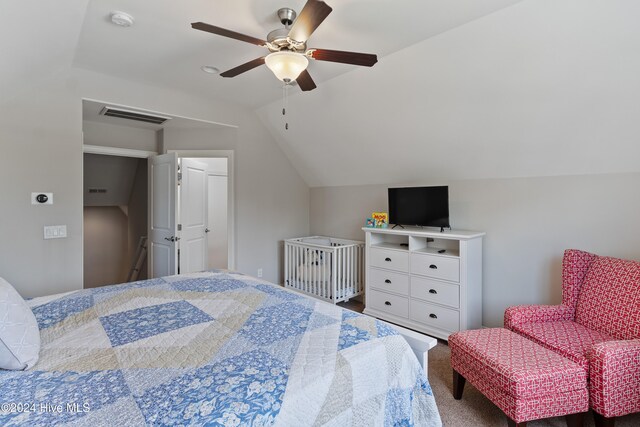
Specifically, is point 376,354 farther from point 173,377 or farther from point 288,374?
point 173,377

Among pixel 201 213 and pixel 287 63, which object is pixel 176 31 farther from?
pixel 201 213

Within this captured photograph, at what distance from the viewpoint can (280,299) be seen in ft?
Answer: 6.44

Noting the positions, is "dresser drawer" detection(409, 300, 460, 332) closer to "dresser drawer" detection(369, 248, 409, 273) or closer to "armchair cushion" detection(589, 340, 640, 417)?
"dresser drawer" detection(369, 248, 409, 273)

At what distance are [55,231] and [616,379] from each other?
13.9ft

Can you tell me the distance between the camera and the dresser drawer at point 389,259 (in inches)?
133

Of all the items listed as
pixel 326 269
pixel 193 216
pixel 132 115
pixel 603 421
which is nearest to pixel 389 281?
pixel 326 269

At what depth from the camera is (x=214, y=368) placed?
1.17 metres

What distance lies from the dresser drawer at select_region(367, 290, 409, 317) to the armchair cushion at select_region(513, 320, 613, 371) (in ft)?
3.98

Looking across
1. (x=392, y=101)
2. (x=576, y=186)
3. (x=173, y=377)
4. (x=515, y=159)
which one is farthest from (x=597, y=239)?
(x=173, y=377)

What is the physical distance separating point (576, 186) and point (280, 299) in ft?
8.39

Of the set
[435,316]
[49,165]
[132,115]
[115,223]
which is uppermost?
[132,115]

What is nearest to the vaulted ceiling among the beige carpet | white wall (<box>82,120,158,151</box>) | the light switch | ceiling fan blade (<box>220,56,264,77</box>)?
ceiling fan blade (<box>220,56,264,77</box>)

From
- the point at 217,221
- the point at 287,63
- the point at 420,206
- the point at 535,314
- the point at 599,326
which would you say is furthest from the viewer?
the point at 217,221

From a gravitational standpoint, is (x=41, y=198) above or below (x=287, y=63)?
below
